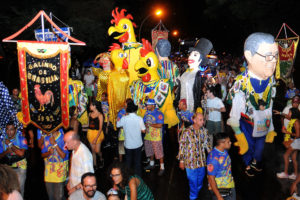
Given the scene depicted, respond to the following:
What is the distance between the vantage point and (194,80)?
7000 millimetres

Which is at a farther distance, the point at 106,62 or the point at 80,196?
the point at 106,62

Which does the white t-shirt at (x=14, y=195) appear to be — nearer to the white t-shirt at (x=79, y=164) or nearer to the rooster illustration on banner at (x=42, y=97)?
the white t-shirt at (x=79, y=164)

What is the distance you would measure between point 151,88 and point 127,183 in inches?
146

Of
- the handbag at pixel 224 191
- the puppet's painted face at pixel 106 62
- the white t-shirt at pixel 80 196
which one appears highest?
the puppet's painted face at pixel 106 62

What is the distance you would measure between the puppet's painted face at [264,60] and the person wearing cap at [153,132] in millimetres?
2062

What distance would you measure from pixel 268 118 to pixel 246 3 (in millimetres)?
11998

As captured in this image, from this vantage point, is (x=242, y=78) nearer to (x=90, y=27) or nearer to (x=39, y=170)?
(x=39, y=170)

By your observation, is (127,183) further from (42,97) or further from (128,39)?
(128,39)

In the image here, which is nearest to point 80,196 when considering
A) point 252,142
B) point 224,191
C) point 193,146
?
point 224,191

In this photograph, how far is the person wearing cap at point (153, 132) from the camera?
618 centimetres

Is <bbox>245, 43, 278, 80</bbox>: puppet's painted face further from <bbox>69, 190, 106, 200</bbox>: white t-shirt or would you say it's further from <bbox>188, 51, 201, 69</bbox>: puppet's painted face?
<bbox>69, 190, 106, 200</bbox>: white t-shirt

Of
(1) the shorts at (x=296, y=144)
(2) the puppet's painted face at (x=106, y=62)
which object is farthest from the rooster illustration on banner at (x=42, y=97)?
(2) the puppet's painted face at (x=106, y=62)

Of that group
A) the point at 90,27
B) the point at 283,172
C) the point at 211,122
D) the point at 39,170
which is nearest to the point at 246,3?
the point at 90,27

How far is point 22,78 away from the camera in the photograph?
14.9 feet
